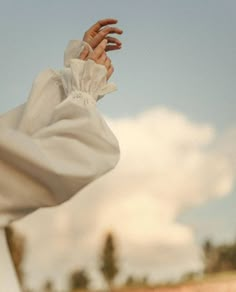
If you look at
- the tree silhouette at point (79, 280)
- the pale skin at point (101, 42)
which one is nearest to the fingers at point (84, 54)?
the pale skin at point (101, 42)

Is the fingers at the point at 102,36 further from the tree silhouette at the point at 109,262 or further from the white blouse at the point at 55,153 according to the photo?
the tree silhouette at the point at 109,262

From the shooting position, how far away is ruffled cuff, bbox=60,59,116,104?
2.21ft

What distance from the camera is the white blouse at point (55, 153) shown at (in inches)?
24.3

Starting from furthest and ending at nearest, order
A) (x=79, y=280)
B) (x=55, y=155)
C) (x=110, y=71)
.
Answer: (x=79, y=280) → (x=110, y=71) → (x=55, y=155)

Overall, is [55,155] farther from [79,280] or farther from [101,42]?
[79,280]

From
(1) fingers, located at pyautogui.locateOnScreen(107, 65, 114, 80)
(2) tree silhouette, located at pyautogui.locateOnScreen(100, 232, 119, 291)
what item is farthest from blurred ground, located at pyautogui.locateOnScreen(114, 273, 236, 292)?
(1) fingers, located at pyautogui.locateOnScreen(107, 65, 114, 80)

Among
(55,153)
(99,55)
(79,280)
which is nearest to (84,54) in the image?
(99,55)

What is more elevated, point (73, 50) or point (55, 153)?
point (73, 50)

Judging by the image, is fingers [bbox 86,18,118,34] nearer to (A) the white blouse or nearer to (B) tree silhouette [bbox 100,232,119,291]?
(A) the white blouse

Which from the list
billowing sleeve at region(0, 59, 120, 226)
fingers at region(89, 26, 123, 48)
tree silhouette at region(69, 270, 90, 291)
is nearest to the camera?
billowing sleeve at region(0, 59, 120, 226)

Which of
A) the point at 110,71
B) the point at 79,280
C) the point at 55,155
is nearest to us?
the point at 55,155

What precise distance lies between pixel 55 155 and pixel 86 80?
10 cm

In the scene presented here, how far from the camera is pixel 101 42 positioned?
719mm

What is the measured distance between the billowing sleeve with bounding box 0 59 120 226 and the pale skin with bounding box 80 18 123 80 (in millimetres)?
51
